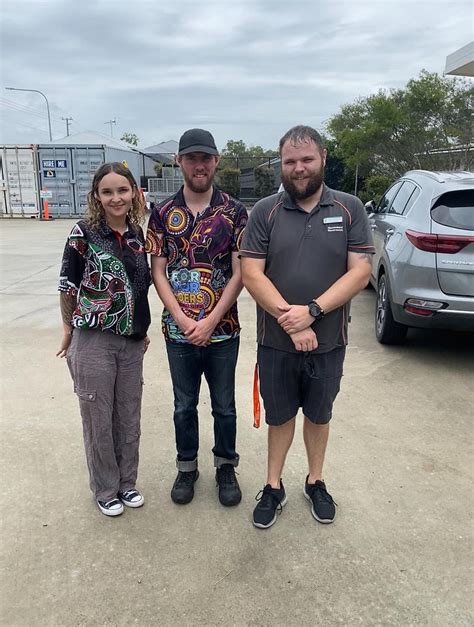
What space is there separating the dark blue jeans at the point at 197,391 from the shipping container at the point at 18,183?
2086 cm

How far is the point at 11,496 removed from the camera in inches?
113

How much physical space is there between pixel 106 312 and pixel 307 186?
1.13m

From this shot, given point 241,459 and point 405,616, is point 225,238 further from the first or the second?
point 405,616

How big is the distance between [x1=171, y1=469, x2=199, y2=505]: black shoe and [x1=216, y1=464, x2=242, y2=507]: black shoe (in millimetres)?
150

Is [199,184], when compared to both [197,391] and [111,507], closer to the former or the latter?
[197,391]

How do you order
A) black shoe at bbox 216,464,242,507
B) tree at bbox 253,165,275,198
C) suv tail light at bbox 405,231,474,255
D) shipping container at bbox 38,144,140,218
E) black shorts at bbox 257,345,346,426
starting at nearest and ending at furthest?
black shorts at bbox 257,345,346,426 < black shoe at bbox 216,464,242,507 < suv tail light at bbox 405,231,474,255 < shipping container at bbox 38,144,140,218 < tree at bbox 253,165,275,198

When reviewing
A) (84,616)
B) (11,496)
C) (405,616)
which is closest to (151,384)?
(11,496)

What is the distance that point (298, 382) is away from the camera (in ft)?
8.89

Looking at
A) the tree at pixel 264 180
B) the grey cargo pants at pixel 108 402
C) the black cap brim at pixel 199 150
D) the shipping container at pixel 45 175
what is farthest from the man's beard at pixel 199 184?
the tree at pixel 264 180

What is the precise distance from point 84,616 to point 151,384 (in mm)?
2408

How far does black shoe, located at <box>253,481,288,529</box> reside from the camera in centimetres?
265

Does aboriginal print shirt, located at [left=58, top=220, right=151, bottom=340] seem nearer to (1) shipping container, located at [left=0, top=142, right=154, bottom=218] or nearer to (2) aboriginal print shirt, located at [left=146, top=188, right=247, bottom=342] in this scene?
(2) aboriginal print shirt, located at [left=146, top=188, right=247, bottom=342]

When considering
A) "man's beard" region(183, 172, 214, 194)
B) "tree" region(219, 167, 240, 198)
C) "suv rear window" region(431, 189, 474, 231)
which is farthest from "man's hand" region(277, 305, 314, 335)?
"tree" region(219, 167, 240, 198)

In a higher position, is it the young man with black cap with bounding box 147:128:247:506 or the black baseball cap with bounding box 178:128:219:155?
the black baseball cap with bounding box 178:128:219:155
